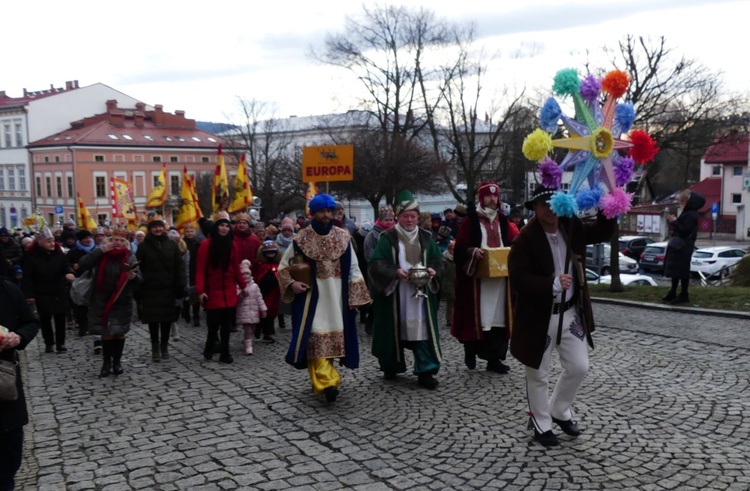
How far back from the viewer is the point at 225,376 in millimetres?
7941

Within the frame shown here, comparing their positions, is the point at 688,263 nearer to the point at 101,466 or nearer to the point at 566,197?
Answer: the point at 566,197

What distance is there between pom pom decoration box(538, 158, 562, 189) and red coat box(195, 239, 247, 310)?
4913 mm

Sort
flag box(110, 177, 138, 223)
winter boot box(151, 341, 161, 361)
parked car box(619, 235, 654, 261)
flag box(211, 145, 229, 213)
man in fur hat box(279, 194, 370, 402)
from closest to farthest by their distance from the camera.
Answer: man in fur hat box(279, 194, 370, 402), winter boot box(151, 341, 161, 361), flag box(211, 145, 229, 213), flag box(110, 177, 138, 223), parked car box(619, 235, 654, 261)

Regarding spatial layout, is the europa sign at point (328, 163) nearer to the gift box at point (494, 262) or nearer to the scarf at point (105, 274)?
the scarf at point (105, 274)

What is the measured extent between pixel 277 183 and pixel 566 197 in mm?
38039

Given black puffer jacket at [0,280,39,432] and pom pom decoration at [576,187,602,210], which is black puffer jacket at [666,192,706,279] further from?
black puffer jacket at [0,280,39,432]

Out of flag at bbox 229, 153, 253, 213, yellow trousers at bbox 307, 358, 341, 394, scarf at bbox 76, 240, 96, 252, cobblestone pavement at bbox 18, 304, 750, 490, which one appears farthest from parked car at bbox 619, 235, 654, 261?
yellow trousers at bbox 307, 358, 341, 394

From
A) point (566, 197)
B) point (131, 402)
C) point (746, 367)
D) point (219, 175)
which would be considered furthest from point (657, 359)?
point (219, 175)

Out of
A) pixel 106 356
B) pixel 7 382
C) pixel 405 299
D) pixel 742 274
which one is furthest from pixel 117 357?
pixel 742 274

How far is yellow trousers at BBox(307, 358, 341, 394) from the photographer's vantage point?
652 cm

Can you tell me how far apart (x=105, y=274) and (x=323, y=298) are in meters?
3.13

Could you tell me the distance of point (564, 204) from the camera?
4555 mm

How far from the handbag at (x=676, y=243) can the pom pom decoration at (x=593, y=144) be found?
6.73 metres

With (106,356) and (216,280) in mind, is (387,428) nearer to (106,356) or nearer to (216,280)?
(216,280)
